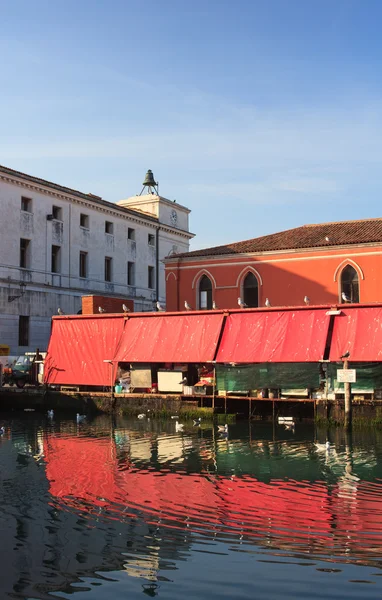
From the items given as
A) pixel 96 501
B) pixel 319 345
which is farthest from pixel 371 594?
pixel 319 345

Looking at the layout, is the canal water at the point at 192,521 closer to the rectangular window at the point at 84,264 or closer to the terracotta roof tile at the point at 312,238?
the terracotta roof tile at the point at 312,238

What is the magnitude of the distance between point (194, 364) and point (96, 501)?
1840 centimetres

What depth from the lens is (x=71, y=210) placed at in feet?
151

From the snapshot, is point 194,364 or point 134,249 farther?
point 134,249

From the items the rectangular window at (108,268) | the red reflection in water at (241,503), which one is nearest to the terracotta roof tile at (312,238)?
the rectangular window at (108,268)

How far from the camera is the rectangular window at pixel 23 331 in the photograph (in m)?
41.6

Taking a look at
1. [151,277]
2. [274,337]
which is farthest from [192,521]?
[151,277]

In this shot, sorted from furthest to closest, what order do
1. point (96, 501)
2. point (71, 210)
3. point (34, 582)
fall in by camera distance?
point (71, 210) → point (96, 501) → point (34, 582)

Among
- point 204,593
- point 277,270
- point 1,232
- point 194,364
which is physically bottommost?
point 204,593

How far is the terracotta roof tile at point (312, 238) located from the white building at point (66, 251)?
31.1 feet

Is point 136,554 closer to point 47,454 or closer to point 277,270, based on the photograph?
point 47,454

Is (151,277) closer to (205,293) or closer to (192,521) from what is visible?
(205,293)

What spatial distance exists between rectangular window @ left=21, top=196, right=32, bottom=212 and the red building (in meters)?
9.90

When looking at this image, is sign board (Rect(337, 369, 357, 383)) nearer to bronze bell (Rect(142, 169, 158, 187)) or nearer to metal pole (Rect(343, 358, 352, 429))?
metal pole (Rect(343, 358, 352, 429))
